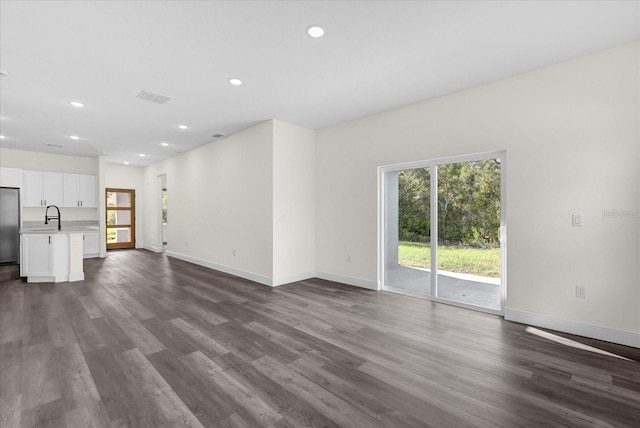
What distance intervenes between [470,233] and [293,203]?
9.85 feet

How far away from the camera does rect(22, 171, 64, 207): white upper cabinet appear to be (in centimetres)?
724

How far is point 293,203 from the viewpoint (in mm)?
5434

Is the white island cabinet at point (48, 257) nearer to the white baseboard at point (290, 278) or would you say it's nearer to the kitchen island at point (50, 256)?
the kitchen island at point (50, 256)

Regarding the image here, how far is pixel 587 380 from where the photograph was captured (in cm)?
223

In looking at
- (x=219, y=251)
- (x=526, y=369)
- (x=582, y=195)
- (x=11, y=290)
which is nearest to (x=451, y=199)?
(x=582, y=195)

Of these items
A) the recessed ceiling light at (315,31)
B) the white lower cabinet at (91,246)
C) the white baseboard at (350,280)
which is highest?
the recessed ceiling light at (315,31)

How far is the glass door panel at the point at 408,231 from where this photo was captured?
173 inches

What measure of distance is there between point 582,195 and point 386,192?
2459mm

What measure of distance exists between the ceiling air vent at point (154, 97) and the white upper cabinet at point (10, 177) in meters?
5.71

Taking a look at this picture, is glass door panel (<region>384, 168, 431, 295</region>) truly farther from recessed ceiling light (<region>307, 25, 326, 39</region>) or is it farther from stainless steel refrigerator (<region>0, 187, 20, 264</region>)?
stainless steel refrigerator (<region>0, 187, 20, 264</region>)

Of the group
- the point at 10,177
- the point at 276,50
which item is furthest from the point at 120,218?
the point at 276,50

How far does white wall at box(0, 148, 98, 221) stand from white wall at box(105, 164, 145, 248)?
1134mm

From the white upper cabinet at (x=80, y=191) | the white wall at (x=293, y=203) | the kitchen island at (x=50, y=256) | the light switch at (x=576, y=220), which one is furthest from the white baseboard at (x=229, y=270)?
the light switch at (x=576, y=220)

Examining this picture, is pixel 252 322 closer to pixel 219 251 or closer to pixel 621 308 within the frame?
pixel 219 251
